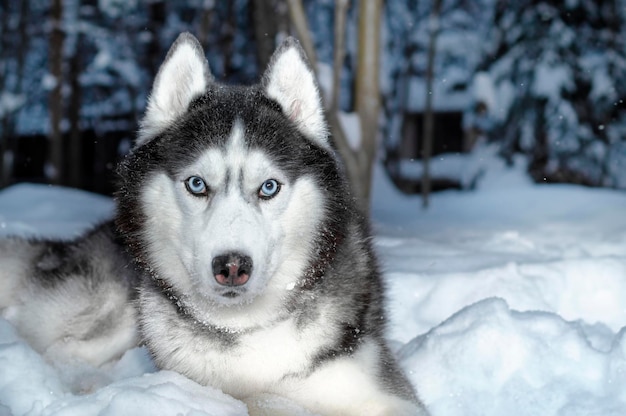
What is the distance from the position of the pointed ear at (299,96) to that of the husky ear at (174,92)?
0.31 m

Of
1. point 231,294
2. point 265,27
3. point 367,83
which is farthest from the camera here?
point 265,27

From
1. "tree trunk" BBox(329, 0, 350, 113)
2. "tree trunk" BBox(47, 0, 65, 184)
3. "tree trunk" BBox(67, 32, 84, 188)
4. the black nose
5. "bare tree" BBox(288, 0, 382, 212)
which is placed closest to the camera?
the black nose

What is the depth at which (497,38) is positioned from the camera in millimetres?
15617

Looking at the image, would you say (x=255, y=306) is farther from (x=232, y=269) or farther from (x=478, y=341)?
(x=478, y=341)

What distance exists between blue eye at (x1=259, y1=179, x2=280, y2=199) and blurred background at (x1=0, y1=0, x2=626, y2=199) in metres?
4.94

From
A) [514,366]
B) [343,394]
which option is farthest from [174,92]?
[514,366]

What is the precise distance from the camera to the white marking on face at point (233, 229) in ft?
8.57

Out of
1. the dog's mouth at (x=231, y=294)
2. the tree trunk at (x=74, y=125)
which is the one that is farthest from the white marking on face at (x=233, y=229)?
the tree trunk at (x=74, y=125)

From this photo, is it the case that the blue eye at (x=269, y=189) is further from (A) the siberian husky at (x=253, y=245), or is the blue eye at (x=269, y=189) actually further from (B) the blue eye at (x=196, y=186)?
(B) the blue eye at (x=196, y=186)

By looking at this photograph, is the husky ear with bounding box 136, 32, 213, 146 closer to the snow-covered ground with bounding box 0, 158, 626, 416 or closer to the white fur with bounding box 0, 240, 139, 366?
the snow-covered ground with bounding box 0, 158, 626, 416

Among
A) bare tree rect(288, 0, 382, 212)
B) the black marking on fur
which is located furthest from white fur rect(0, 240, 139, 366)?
bare tree rect(288, 0, 382, 212)

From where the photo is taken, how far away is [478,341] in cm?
355

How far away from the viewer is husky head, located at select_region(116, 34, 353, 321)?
2.66 meters

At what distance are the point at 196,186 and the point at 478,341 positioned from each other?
167 centimetres
